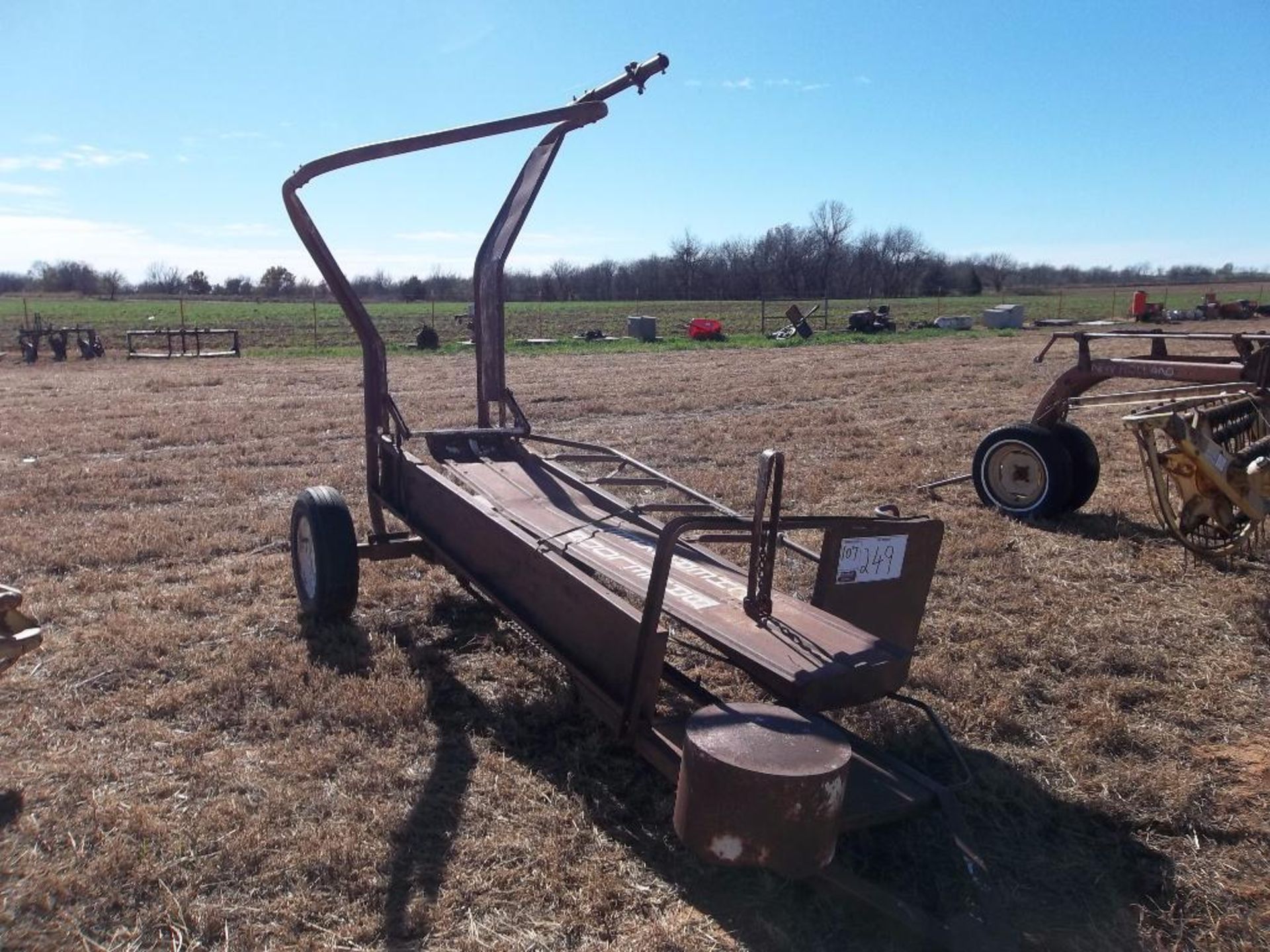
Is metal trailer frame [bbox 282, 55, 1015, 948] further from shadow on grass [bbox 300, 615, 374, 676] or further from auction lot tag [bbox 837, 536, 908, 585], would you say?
shadow on grass [bbox 300, 615, 374, 676]

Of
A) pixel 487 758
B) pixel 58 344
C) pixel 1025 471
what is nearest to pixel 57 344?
pixel 58 344

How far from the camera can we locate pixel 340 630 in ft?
15.8

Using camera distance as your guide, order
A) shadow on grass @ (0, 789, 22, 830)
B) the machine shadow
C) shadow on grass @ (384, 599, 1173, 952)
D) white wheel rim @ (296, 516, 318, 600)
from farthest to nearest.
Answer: the machine shadow
white wheel rim @ (296, 516, 318, 600)
shadow on grass @ (0, 789, 22, 830)
shadow on grass @ (384, 599, 1173, 952)

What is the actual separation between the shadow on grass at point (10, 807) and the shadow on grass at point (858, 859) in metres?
1.20

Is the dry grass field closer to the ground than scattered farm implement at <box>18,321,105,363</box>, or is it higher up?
closer to the ground

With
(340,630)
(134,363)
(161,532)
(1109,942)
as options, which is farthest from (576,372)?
(1109,942)

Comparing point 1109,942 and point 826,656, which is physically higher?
point 826,656

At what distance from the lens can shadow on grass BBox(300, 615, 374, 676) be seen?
14.5 feet

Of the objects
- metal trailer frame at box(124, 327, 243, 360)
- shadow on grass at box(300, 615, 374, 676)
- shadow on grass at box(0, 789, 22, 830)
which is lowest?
shadow on grass at box(0, 789, 22, 830)

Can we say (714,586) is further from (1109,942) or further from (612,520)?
(1109,942)

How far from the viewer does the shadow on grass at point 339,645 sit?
4.43 m

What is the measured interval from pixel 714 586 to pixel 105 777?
214 cm

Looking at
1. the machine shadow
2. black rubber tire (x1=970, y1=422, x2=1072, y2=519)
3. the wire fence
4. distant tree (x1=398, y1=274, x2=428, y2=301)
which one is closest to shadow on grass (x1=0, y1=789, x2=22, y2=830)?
the machine shadow

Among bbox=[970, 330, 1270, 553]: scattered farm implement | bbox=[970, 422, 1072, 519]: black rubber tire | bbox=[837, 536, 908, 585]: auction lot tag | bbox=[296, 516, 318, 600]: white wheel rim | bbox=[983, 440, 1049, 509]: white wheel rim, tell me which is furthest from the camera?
bbox=[983, 440, 1049, 509]: white wheel rim
